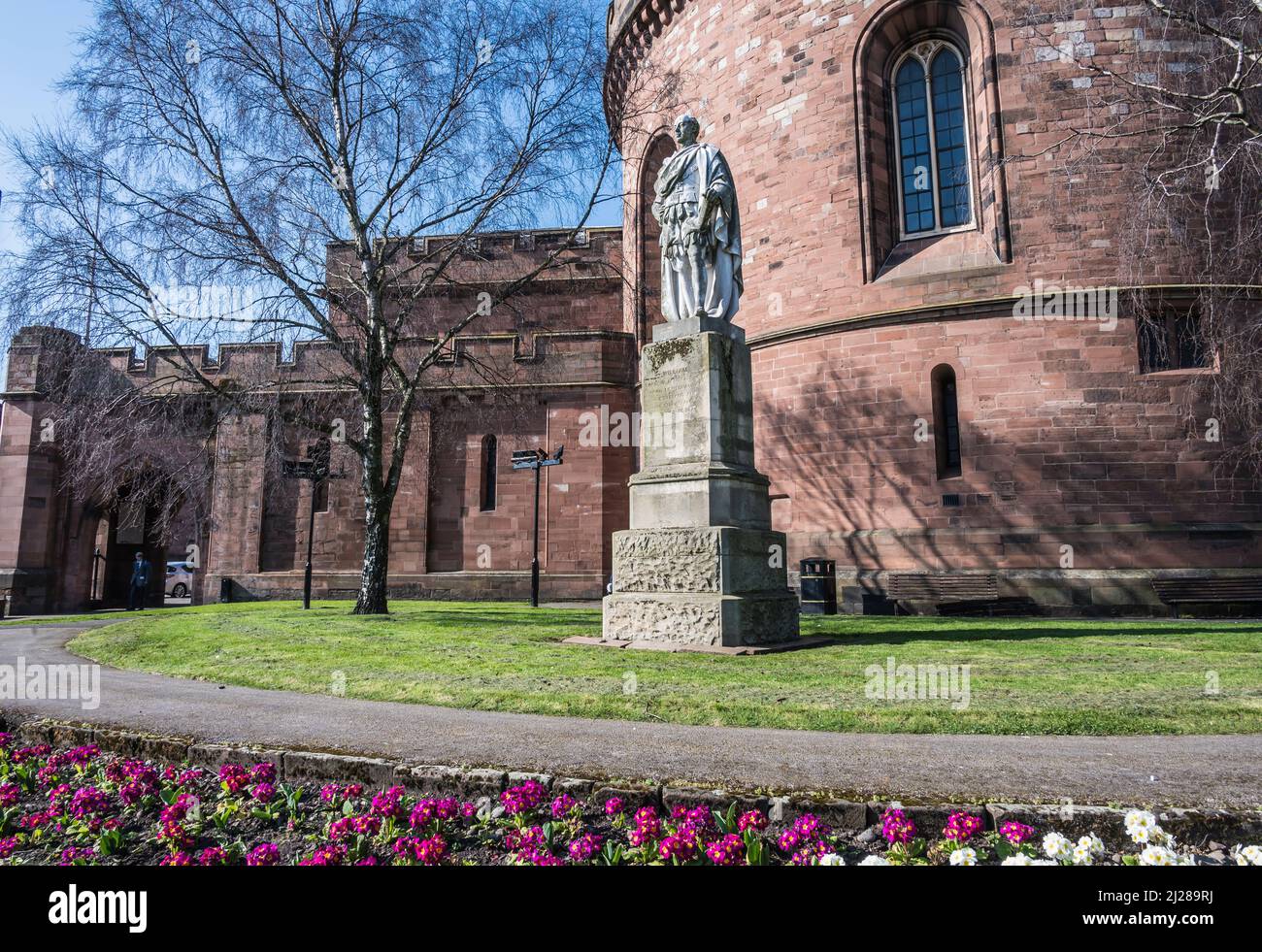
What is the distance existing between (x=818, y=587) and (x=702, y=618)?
682 cm

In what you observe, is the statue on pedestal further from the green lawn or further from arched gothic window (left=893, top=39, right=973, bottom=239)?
arched gothic window (left=893, top=39, right=973, bottom=239)

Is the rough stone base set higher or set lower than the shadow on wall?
lower

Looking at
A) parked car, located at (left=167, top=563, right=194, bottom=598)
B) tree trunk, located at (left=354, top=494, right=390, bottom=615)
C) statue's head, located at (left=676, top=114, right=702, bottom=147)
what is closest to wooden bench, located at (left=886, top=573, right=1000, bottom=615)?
statue's head, located at (left=676, top=114, right=702, bottom=147)

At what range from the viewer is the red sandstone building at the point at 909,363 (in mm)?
14031

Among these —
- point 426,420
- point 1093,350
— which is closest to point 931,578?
point 1093,350

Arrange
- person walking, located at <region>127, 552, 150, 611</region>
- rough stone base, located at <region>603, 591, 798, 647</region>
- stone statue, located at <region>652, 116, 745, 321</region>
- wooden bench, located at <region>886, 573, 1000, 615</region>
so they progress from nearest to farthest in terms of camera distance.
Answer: rough stone base, located at <region>603, 591, 798, 647</region> < stone statue, located at <region>652, 116, 745, 321</region> < wooden bench, located at <region>886, 573, 1000, 615</region> < person walking, located at <region>127, 552, 150, 611</region>

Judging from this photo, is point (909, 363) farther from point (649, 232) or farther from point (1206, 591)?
point (649, 232)

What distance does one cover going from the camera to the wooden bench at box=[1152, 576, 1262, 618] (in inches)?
509

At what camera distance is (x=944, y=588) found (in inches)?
560

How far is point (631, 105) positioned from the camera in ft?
50.4

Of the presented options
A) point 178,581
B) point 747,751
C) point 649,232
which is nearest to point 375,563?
point 747,751

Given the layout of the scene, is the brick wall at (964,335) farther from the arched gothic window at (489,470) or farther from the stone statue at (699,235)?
the arched gothic window at (489,470)

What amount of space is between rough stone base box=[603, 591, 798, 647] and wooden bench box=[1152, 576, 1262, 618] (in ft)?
28.4
